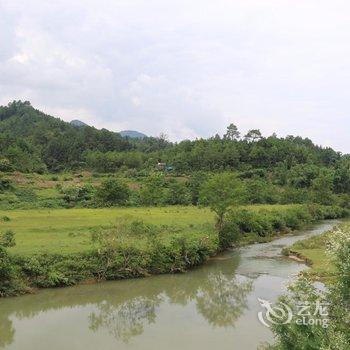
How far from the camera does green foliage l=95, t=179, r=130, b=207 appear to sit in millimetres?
69562

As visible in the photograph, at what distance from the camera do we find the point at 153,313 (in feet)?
88.5

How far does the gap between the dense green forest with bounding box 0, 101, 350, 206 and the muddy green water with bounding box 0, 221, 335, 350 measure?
38226mm

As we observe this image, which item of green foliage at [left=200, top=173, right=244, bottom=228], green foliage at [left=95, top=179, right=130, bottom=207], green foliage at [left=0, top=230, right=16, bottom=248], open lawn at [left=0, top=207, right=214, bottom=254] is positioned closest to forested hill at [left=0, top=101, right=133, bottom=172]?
green foliage at [left=95, top=179, right=130, bottom=207]

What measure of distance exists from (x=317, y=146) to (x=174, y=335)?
170m

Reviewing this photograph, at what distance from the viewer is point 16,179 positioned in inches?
3233

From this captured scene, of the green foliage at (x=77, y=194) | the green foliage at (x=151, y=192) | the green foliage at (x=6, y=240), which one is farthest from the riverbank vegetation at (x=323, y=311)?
the green foliage at (x=77, y=194)

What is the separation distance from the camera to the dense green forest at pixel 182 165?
79.8 metres

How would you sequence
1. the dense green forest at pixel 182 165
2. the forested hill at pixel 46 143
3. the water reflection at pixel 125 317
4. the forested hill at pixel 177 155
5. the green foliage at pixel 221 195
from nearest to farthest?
1. the water reflection at pixel 125 317
2. the green foliage at pixel 221 195
3. the dense green forest at pixel 182 165
4. the forested hill at pixel 46 143
5. the forested hill at pixel 177 155

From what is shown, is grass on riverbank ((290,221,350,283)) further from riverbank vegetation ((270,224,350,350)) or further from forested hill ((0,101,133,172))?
forested hill ((0,101,133,172))

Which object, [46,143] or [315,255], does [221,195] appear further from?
[46,143]

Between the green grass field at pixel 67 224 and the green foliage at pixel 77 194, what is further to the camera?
the green foliage at pixel 77 194

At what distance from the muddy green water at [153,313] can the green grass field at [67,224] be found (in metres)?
4.95

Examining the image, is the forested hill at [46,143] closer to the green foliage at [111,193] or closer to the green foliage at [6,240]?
the green foliage at [111,193]

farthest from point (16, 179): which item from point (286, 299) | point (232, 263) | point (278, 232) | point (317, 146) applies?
point (317, 146)
